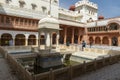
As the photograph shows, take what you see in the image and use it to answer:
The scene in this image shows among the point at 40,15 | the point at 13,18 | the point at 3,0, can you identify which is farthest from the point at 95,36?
the point at 3,0

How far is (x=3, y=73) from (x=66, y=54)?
11.9m

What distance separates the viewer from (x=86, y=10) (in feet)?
128

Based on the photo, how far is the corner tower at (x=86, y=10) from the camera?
38438 mm

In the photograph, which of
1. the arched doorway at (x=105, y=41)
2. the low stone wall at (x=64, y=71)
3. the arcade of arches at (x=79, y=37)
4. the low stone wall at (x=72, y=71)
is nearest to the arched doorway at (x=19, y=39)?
the arcade of arches at (x=79, y=37)

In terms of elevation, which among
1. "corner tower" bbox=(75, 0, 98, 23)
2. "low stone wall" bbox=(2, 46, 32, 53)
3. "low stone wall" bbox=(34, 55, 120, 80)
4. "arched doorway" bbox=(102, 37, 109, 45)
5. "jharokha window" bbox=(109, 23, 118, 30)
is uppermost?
"corner tower" bbox=(75, 0, 98, 23)

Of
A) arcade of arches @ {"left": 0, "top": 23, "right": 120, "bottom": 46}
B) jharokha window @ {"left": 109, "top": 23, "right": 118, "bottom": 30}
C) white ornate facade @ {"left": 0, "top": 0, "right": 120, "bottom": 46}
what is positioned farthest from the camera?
jharokha window @ {"left": 109, "top": 23, "right": 118, "bottom": 30}

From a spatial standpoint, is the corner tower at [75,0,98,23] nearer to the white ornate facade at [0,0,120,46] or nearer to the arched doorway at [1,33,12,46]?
the white ornate facade at [0,0,120,46]

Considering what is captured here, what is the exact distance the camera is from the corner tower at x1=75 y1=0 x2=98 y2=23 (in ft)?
126

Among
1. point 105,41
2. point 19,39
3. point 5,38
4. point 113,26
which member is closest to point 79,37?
point 105,41

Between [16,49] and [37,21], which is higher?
[37,21]

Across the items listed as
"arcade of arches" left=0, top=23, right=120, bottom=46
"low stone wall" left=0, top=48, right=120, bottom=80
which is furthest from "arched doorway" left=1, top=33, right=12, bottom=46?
"low stone wall" left=0, top=48, right=120, bottom=80

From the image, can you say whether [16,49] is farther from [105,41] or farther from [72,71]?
[105,41]

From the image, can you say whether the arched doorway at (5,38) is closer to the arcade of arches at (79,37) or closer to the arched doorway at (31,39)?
the arcade of arches at (79,37)

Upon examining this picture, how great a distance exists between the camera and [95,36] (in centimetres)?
3262
